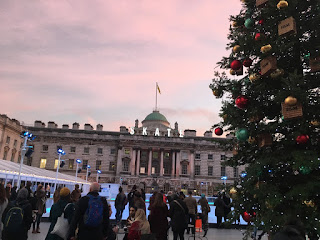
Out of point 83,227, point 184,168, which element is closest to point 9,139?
point 184,168

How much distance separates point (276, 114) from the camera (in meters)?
6.78

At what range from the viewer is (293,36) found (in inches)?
252

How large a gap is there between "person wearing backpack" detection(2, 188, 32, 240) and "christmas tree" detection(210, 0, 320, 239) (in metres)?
4.86

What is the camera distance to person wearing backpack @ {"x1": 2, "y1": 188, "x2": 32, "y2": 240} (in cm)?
603

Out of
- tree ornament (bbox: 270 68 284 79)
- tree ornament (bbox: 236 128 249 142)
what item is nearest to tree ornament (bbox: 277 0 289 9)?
tree ornament (bbox: 270 68 284 79)

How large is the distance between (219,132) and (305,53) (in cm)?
284

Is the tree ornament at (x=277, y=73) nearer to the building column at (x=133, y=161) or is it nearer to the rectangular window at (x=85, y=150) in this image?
the building column at (x=133, y=161)

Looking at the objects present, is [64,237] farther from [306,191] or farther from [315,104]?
[315,104]

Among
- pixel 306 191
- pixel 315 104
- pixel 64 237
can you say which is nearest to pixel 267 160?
pixel 306 191

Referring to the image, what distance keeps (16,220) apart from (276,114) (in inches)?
259

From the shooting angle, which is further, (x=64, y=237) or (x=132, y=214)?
(x=132, y=214)

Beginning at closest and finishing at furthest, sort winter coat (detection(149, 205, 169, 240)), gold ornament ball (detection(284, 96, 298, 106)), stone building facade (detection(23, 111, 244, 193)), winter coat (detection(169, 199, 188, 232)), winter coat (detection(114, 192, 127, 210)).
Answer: gold ornament ball (detection(284, 96, 298, 106)) → winter coat (detection(149, 205, 169, 240)) → winter coat (detection(169, 199, 188, 232)) → winter coat (detection(114, 192, 127, 210)) → stone building facade (detection(23, 111, 244, 193))

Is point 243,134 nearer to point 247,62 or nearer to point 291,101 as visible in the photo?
point 291,101

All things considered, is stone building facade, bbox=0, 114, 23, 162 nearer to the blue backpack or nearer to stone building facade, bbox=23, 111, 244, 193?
stone building facade, bbox=23, 111, 244, 193
